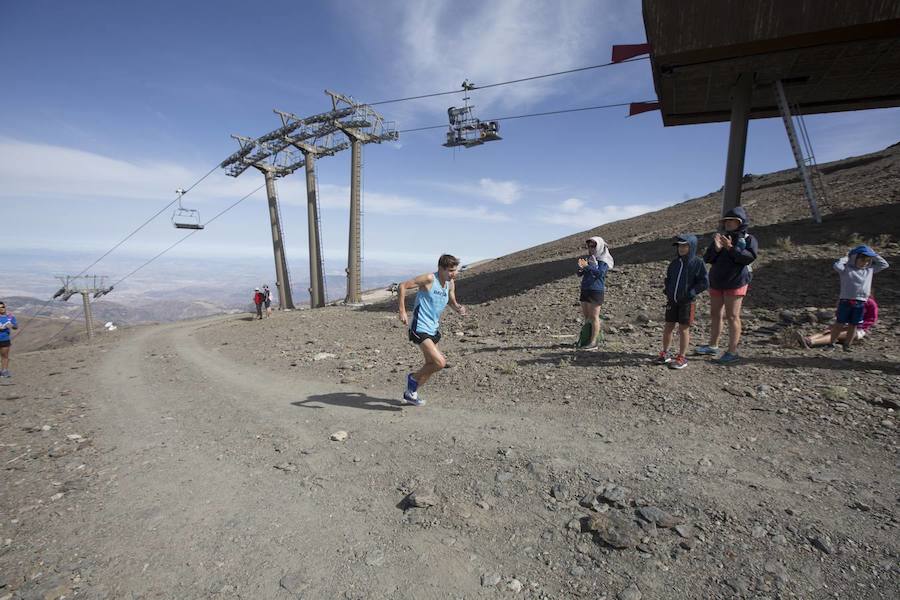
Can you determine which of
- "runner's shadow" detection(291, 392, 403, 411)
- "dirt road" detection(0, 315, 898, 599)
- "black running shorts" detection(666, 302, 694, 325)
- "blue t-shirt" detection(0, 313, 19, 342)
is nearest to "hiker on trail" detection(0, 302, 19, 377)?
"blue t-shirt" detection(0, 313, 19, 342)

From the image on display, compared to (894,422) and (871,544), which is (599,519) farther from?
(894,422)

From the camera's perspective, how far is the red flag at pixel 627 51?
1597 centimetres

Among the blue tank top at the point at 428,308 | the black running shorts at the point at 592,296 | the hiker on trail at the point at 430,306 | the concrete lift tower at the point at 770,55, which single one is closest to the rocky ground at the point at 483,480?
the hiker on trail at the point at 430,306

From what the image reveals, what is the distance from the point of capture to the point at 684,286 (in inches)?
246

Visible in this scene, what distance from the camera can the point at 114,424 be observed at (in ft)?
20.4

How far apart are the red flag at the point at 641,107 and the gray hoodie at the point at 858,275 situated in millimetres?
15149

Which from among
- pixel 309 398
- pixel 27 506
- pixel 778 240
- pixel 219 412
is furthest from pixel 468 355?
pixel 778 240

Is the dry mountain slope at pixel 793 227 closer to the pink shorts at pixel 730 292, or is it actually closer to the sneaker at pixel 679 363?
the pink shorts at pixel 730 292

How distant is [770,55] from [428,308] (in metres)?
16.6

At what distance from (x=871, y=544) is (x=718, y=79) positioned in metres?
18.7

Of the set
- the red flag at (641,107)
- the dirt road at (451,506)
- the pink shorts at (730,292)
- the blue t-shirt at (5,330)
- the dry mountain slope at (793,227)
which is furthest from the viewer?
the red flag at (641,107)

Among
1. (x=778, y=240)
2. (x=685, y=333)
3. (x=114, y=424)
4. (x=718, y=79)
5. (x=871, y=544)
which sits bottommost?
(x=114, y=424)

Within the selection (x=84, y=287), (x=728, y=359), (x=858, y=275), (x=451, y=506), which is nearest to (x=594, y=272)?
(x=728, y=359)

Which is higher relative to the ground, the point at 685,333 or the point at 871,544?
the point at 685,333
